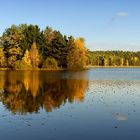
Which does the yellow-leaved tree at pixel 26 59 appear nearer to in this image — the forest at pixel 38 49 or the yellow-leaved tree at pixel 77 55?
the forest at pixel 38 49

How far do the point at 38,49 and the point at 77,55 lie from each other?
1560 cm

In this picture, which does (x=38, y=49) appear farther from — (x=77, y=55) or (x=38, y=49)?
(x=77, y=55)

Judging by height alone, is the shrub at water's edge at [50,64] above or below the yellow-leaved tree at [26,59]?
below

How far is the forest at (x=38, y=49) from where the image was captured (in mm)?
120500

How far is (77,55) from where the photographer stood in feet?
411

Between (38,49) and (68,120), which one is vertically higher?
(38,49)

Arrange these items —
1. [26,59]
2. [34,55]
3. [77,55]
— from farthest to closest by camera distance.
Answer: [77,55] → [34,55] → [26,59]

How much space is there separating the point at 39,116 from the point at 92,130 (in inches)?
201

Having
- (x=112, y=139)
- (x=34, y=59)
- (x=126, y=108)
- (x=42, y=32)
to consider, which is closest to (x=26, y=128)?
(x=112, y=139)

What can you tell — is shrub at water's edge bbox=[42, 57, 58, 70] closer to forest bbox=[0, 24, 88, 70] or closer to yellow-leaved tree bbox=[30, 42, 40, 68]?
forest bbox=[0, 24, 88, 70]

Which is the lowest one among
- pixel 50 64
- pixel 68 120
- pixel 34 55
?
pixel 68 120

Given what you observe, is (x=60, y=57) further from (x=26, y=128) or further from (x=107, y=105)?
(x=26, y=128)

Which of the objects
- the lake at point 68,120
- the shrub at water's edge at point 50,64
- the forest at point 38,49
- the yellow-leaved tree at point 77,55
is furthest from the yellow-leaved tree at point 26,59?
the lake at point 68,120

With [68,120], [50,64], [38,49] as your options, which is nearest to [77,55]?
[50,64]
